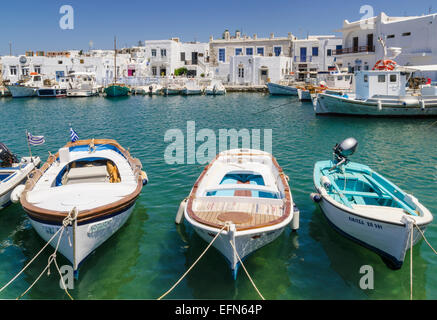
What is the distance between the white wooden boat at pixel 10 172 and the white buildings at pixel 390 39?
138ft

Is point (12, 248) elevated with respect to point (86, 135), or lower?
lower

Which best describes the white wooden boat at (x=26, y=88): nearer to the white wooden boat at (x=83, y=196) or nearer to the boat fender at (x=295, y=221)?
Result: the white wooden boat at (x=83, y=196)

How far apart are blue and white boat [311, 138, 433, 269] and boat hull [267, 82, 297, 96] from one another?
4843 centimetres

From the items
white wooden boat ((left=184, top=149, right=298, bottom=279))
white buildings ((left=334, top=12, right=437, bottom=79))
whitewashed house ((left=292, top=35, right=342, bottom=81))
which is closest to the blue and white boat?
white wooden boat ((left=184, top=149, right=298, bottom=279))

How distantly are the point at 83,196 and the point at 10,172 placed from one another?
4979mm

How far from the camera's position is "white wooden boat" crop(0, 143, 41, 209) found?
10.9 meters

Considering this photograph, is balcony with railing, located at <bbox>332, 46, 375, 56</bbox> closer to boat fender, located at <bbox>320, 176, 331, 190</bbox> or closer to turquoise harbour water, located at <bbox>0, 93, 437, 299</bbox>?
turquoise harbour water, located at <bbox>0, 93, 437, 299</bbox>

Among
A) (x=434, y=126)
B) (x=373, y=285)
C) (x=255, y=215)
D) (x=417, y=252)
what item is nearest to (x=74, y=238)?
(x=255, y=215)

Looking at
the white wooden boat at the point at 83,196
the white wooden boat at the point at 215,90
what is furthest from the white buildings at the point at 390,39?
the white wooden boat at the point at 83,196

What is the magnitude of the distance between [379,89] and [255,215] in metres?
26.4

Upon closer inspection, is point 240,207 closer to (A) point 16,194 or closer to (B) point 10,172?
(A) point 16,194

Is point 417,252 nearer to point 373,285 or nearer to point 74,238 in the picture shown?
point 373,285

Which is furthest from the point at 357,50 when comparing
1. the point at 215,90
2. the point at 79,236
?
the point at 79,236
